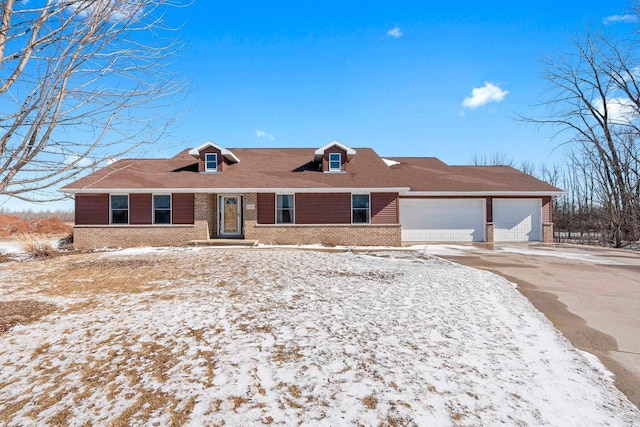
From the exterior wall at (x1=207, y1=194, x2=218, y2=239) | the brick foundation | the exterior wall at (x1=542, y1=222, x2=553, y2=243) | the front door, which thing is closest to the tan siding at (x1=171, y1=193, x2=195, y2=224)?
the brick foundation

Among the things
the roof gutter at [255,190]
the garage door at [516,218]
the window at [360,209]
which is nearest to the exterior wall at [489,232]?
the garage door at [516,218]

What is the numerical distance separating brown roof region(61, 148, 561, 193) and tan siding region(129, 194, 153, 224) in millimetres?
604

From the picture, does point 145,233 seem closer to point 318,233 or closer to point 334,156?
point 318,233

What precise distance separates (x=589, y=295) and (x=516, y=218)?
12.3 m

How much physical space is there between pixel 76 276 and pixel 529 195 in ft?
66.0

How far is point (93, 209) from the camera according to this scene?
15625 mm

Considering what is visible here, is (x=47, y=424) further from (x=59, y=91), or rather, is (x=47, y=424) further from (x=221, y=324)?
(x=59, y=91)

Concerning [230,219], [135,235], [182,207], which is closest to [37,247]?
[135,235]

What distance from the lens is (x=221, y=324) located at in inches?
176

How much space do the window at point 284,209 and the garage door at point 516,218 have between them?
11.2 metres

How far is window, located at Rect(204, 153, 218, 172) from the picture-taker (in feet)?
55.4

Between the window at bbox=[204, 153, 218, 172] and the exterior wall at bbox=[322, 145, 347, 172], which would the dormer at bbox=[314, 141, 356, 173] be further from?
the window at bbox=[204, 153, 218, 172]

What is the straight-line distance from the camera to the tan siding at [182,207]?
615 inches

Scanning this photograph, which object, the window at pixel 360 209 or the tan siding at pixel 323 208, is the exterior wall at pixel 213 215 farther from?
the window at pixel 360 209
